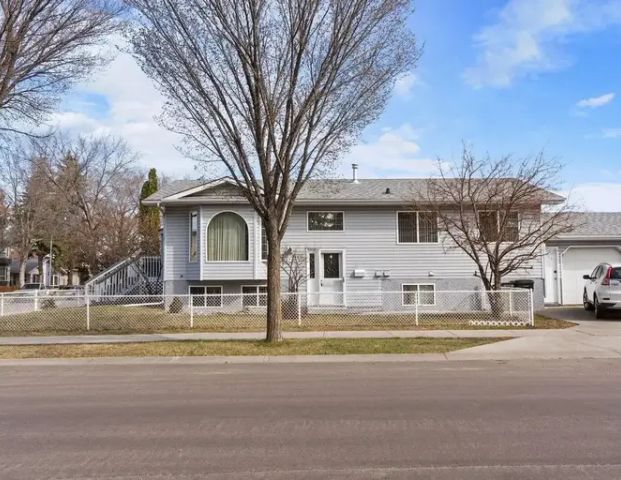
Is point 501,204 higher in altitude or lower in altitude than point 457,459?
higher

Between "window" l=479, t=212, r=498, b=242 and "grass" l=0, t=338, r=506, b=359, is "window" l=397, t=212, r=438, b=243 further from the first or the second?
"grass" l=0, t=338, r=506, b=359

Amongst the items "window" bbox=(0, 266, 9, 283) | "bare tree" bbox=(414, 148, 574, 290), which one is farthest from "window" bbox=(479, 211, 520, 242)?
"window" bbox=(0, 266, 9, 283)

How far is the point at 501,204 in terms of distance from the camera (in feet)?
60.1

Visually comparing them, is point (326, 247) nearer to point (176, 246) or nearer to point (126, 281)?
point (176, 246)

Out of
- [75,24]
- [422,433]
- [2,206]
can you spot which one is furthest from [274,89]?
[2,206]

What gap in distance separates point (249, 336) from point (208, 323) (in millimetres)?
2686

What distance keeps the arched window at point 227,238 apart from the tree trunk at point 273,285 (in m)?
8.60

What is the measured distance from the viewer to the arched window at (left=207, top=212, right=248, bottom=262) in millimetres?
21781

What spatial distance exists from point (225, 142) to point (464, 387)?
7.33 m

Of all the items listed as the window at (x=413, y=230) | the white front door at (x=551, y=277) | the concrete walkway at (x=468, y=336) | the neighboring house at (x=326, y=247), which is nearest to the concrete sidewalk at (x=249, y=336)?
the concrete walkway at (x=468, y=336)

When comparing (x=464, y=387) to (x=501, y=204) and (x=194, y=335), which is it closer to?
(x=194, y=335)

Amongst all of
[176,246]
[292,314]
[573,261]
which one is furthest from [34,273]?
[573,261]

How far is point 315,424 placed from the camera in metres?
6.57

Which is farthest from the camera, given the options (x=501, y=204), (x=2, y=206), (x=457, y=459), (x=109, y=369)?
(x=2, y=206)
